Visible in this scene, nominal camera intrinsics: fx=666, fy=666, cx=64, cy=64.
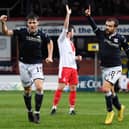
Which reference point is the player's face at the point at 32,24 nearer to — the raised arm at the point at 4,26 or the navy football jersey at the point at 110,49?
the raised arm at the point at 4,26

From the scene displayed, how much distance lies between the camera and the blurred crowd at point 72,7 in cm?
3622

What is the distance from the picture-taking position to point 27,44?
46.3 ft

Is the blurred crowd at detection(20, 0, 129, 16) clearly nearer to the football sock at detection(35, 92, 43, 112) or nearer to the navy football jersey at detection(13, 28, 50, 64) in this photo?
the navy football jersey at detection(13, 28, 50, 64)

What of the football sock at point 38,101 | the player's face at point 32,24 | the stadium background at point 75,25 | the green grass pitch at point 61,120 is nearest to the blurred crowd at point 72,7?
the stadium background at point 75,25

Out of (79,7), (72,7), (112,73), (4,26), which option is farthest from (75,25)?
(4,26)

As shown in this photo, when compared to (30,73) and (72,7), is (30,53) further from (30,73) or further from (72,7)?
(72,7)

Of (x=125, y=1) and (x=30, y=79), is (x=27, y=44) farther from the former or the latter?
(x=125, y=1)

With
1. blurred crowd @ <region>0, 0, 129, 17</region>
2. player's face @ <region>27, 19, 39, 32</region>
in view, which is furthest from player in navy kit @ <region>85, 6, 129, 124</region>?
blurred crowd @ <region>0, 0, 129, 17</region>

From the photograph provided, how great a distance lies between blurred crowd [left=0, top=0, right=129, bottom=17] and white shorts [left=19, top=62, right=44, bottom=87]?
860 inches

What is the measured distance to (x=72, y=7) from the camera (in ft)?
120

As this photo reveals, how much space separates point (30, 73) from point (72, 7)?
74.2 feet

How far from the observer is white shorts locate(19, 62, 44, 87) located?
1397 centimetres

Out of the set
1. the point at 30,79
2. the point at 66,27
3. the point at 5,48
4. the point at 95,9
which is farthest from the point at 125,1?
the point at 30,79

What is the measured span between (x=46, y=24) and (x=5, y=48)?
8.17 feet
